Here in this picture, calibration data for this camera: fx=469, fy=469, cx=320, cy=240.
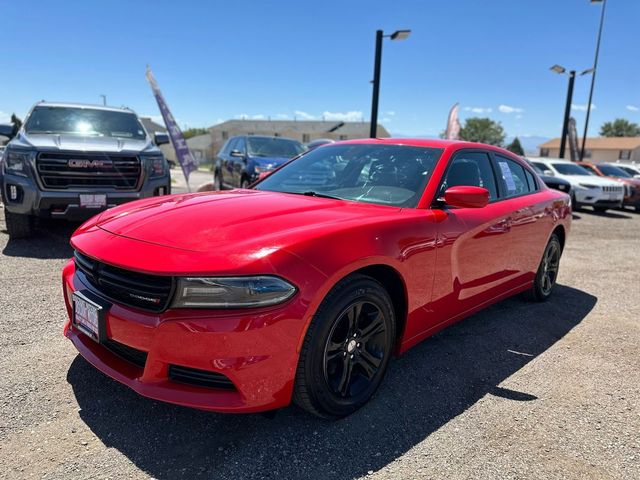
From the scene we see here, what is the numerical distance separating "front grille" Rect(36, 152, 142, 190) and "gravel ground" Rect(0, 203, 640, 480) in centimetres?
219

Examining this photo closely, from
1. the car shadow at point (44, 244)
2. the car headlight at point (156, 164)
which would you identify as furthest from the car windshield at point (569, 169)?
the car shadow at point (44, 244)

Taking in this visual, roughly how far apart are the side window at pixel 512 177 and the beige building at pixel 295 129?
53544 millimetres

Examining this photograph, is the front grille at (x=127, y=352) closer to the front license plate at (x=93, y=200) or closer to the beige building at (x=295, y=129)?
the front license plate at (x=93, y=200)

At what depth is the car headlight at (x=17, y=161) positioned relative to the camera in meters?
5.52

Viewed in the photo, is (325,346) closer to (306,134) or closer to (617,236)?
(617,236)

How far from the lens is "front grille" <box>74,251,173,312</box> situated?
206 cm

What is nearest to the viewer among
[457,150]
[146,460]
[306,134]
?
[146,460]

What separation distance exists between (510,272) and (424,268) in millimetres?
1467

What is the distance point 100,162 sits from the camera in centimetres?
579

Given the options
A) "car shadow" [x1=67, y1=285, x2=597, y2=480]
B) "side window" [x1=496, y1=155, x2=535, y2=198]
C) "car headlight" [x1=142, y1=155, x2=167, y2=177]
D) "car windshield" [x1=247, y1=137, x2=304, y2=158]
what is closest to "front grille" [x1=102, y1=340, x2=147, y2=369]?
"car shadow" [x1=67, y1=285, x2=597, y2=480]

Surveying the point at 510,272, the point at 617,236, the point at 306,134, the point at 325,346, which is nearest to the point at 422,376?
the point at 325,346

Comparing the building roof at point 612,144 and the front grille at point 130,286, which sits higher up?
the building roof at point 612,144

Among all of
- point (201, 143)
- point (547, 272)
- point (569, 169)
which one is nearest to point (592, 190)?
point (569, 169)

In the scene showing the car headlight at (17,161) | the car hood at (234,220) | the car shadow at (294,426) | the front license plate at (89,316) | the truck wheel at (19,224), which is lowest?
the car shadow at (294,426)
